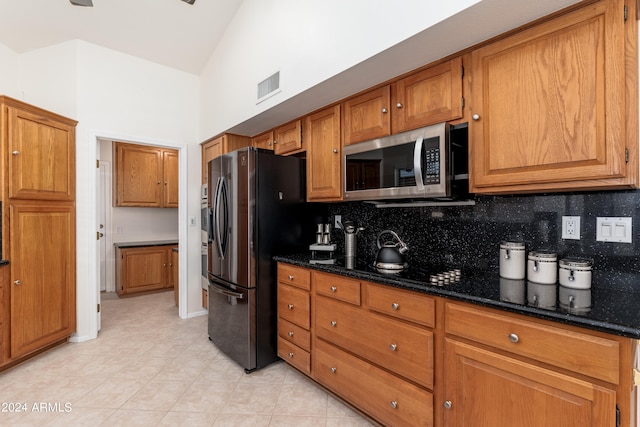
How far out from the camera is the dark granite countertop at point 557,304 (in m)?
1.02

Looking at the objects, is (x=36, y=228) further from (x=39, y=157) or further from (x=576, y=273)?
(x=576, y=273)

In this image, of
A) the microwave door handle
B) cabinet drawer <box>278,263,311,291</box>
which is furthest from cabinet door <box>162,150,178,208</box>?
the microwave door handle

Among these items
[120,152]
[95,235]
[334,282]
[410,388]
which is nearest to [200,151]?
[95,235]

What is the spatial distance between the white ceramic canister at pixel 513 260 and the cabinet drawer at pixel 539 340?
0.45 meters

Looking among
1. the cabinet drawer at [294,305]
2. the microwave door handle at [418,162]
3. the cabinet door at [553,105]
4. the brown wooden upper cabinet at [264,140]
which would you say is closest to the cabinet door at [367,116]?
the microwave door handle at [418,162]

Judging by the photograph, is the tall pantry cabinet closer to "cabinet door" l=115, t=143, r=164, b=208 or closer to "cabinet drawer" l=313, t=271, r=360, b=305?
"cabinet door" l=115, t=143, r=164, b=208

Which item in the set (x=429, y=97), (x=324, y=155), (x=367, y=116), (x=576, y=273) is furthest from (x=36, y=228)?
(x=576, y=273)

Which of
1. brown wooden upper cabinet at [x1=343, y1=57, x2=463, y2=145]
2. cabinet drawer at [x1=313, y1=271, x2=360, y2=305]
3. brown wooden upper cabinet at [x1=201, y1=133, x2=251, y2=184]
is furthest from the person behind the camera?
brown wooden upper cabinet at [x1=201, y1=133, x2=251, y2=184]

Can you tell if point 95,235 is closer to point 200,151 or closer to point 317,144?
point 200,151

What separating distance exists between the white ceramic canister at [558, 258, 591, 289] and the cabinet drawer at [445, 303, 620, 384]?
16.4 inches

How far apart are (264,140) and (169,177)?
2.75 m

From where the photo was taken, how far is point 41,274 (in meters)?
2.73

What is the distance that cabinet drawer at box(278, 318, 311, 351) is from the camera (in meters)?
2.27

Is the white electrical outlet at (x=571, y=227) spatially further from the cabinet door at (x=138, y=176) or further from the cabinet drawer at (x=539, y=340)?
the cabinet door at (x=138, y=176)
